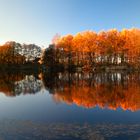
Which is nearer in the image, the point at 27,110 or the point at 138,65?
the point at 27,110

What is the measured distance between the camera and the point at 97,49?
75.4m

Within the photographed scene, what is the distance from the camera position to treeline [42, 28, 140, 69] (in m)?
73.6

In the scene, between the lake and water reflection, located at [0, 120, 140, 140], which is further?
the lake

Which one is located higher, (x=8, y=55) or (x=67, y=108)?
(x=8, y=55)

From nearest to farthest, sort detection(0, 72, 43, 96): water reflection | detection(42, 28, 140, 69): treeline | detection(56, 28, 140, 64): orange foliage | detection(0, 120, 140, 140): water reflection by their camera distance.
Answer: detection(0, 120, 140, 140): water reflection → detection(0, 72, 43, 96): water reflection → detection(56, 28, 140, 64): orange foliage → detection(42, 28, 140, 69): treeline

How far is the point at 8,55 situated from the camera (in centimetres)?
10712

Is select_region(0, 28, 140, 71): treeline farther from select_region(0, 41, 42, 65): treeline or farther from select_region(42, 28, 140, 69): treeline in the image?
select_region(0, 41, 42, 65): treeline

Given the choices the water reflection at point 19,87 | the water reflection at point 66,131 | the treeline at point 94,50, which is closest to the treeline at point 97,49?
the treeline at point 94,50

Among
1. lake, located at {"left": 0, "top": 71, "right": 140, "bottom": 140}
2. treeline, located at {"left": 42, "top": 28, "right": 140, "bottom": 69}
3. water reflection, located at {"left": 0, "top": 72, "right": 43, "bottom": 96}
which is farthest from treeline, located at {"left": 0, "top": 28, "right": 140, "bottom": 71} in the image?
lake, located at {"left": 0, "top": 71, "right": 140, "bottom": 140}

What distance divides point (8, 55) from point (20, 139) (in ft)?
320

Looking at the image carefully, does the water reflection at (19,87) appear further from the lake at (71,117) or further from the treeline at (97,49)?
the treeline at (97,49)

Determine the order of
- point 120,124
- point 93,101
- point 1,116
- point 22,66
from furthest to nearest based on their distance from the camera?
point 22,66
point 93,101
point 1,116
point 120,124

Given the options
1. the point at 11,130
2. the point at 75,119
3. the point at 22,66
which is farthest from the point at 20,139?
the point at 22,66

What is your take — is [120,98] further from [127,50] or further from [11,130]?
[127,50]
